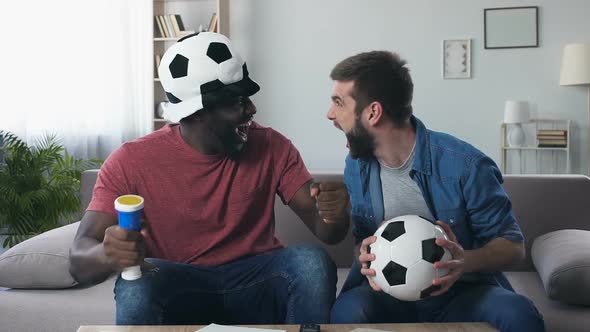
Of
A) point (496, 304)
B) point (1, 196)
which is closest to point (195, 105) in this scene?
point (496, 304)

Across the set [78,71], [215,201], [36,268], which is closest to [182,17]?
[78,71]

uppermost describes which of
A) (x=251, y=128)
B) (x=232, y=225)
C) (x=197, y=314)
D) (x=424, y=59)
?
(x=424, y=59)

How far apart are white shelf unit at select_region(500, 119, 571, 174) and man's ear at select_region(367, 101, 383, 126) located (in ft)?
12.4

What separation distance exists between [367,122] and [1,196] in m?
2.49

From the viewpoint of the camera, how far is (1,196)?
371cm

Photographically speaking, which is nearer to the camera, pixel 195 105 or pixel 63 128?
pixel 195 105

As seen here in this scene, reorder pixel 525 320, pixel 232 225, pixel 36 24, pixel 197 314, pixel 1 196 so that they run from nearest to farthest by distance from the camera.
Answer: pixel 525 320 < pixel 197 314 < pixel 232 225 < pixel 1 196 < pixel 36 24

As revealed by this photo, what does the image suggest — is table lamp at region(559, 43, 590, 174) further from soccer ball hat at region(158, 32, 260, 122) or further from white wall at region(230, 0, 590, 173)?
soccer ball hat at region(158, 32, 260, 122)

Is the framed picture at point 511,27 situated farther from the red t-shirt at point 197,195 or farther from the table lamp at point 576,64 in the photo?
the red t-shirt at point 197,195

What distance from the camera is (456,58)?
562 centimetres

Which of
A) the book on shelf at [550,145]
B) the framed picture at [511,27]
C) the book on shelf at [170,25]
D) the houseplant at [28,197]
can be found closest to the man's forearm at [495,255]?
the houseplant at [28,197]

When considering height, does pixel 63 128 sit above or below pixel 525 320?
above

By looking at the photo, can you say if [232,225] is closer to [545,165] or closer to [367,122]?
[367,122]

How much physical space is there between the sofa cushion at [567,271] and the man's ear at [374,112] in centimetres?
72
